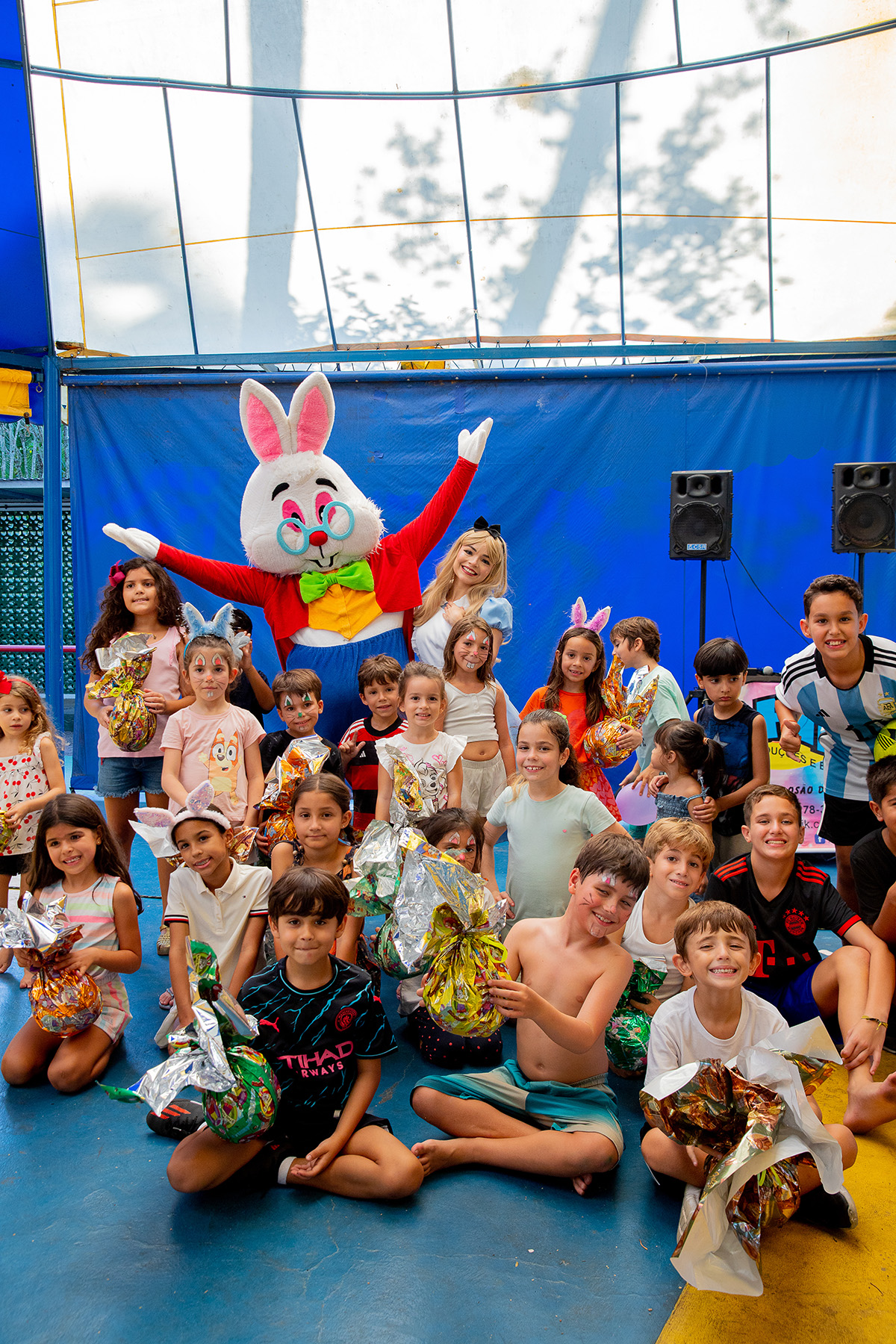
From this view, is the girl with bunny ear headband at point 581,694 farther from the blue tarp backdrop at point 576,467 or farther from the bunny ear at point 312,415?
the blue tarp backdrop at point 576,467

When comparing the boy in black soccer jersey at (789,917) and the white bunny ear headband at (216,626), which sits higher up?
the white bunny ear headband at (216,626)

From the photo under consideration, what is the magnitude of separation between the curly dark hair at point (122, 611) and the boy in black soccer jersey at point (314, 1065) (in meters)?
1.70

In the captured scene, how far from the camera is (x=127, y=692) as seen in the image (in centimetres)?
312

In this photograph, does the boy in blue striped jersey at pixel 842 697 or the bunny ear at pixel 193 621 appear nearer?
the boy in blue striped jersey at pixel 842 697

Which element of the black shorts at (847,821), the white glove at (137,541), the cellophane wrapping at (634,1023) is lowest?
the cellophane wrapping at (634,1023)

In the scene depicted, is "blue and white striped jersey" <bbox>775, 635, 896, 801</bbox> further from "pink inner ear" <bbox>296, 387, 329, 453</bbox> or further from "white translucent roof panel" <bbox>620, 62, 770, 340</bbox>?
"white translucent roof panel" <bbox>620, 62, 770, 340</bbox>

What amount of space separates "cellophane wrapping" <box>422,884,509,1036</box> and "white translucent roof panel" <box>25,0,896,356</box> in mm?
3797

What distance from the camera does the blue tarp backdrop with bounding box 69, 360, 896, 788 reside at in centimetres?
468

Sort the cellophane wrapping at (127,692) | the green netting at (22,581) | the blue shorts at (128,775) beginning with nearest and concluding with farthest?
the cellophane wrapping at (127,692), the blue shorts at (128,775), the green netting at (22,581)

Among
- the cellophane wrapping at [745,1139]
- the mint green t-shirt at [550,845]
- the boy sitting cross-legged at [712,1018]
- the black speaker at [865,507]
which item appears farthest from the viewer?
the black speaker at [865,507]

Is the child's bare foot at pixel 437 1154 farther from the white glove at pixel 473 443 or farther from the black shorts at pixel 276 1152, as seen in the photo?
the white glove at pixel 473 443

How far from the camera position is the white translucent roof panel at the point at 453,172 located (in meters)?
4.57

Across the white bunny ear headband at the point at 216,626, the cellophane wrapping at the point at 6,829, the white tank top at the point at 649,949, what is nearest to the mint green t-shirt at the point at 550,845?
the white tank top at the point at 649,949

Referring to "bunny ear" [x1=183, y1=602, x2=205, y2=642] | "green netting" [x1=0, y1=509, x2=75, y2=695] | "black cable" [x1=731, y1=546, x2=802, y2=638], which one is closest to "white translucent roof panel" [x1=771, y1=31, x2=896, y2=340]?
"black cable" [x1=731, y1=546, x2=802, y2=638]
